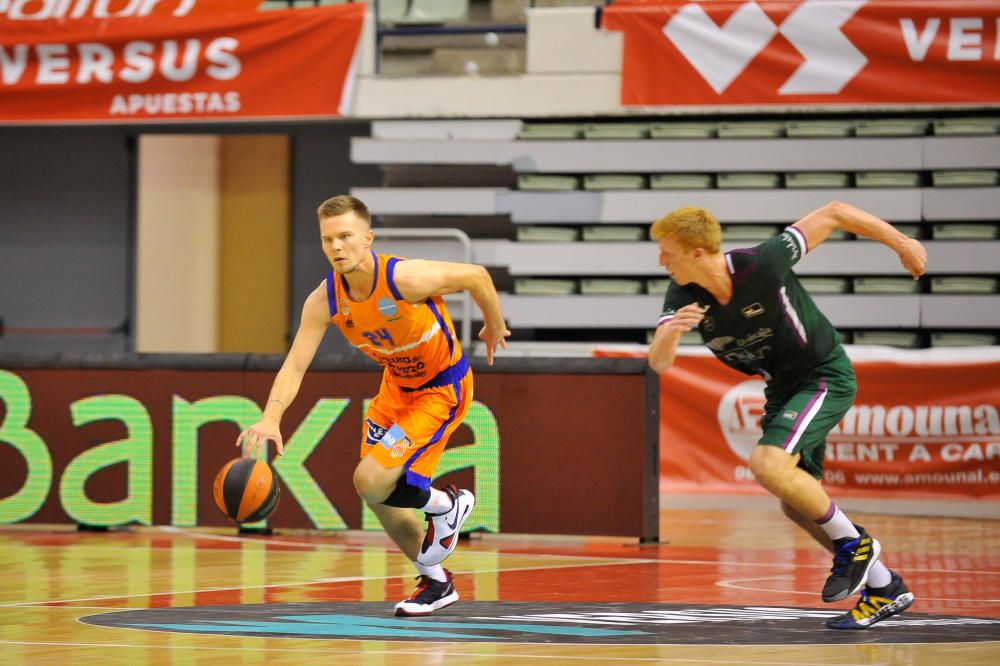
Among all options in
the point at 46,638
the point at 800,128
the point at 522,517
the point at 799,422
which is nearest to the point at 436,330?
the point at 799,422

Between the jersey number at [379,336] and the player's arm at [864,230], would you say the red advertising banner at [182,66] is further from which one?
the player's arm at [864,230]

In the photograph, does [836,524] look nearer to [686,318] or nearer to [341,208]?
[686,318]

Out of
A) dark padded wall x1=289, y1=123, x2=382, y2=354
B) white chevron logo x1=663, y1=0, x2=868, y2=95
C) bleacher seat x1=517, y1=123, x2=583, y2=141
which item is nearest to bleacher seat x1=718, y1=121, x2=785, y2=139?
white chevron logo x1=663, y1=0, x2=868, y2=95

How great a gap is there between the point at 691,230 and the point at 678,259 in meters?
0.14

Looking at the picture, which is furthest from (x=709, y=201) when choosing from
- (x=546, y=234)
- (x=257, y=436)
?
(x=257, y=436)

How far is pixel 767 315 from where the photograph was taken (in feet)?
21.6

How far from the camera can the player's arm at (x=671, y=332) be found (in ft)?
19.9

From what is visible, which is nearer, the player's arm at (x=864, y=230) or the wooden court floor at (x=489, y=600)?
the wooden court floor at (x=489, y=600)

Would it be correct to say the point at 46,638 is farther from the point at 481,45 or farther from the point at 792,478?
the point at 481,45

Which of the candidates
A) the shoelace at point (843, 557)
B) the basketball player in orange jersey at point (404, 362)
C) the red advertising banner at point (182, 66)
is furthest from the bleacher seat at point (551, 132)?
the shoelace at point (843, 557)

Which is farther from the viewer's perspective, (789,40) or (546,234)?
(546,234)

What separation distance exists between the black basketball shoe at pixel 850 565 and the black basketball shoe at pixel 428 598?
5.85ft

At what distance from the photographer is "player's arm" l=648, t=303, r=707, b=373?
19.9 ft

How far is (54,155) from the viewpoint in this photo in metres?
18.4
